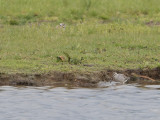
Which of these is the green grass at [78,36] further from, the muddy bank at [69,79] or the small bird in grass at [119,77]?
the small bird in grass at [119,77]

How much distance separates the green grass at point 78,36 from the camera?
10234mm

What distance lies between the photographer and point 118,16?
17.5m

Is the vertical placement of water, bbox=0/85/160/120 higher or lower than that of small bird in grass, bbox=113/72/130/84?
lower

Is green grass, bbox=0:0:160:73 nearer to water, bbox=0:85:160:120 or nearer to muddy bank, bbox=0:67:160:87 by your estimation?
muddy bank, bbox=0:67:160:87

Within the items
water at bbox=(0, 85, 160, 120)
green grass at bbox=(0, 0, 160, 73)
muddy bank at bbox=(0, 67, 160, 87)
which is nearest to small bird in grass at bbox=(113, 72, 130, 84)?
muddy bank at bbox=(0, 67, 160, 87)

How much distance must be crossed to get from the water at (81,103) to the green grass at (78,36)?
90 cm

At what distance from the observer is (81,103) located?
26.1 ft

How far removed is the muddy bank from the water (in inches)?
10.8

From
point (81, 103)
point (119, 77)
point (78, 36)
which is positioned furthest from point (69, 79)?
point (78, 36)

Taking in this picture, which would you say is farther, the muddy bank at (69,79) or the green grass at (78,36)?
the green grass at (78,36)

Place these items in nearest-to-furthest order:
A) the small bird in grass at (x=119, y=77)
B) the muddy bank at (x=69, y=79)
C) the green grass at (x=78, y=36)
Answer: the muddy bank at (x=69, y=79)
the small bird in grass at (x=119, y=77)
the green grass at (x=78, y=36)

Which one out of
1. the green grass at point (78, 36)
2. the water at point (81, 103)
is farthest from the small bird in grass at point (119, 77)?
the green grass at point (78, 36)

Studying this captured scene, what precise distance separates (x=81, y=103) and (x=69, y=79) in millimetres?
1553

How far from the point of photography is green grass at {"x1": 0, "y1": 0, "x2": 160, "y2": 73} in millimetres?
10234
